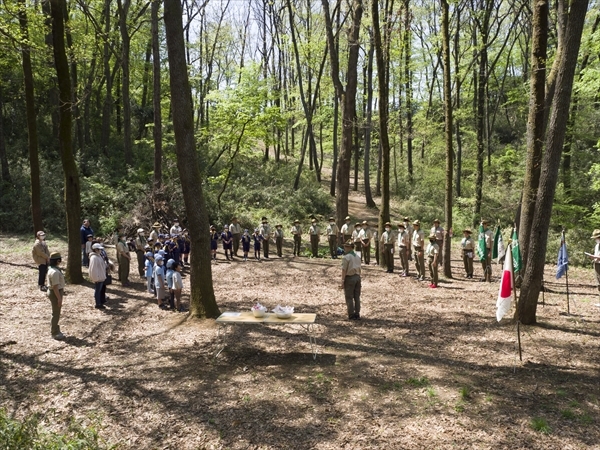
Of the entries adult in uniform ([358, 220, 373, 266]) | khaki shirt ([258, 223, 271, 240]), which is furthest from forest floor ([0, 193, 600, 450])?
khaki shirt ([258, 223, 271, 240])

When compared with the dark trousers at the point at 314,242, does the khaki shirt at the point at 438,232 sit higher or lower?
higher

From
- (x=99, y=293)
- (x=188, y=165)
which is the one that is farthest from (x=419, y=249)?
(x=99, y=293)

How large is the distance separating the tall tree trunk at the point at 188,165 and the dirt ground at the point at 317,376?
2.67 feet

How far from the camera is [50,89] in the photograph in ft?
91.6

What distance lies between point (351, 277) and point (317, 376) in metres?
3.21

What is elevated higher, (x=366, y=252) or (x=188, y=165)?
(x=188, y=165)

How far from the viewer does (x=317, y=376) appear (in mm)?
7332

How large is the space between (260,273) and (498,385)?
34.1 feet

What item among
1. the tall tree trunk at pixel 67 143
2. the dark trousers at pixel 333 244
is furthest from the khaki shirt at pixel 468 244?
the tall tree trunk at pixel 67 143

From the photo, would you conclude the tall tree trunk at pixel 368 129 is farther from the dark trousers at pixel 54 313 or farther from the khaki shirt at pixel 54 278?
the dark trousers at pixel 54 313

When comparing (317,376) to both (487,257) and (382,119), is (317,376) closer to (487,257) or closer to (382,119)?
(487,257)

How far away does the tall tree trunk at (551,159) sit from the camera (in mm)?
8391

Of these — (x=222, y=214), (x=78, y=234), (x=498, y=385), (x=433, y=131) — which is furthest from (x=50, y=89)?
(x=498, y=385)

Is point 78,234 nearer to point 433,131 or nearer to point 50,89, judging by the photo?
point 50,89
